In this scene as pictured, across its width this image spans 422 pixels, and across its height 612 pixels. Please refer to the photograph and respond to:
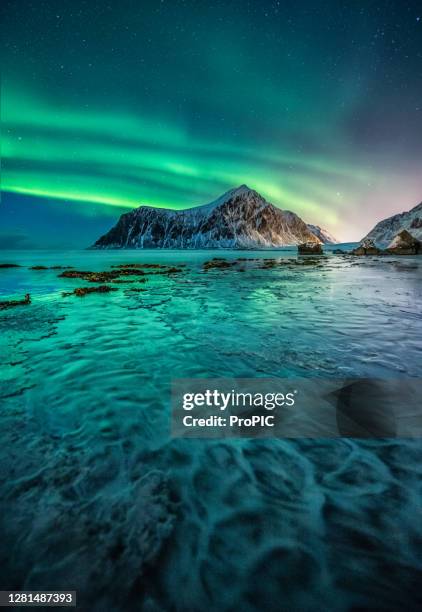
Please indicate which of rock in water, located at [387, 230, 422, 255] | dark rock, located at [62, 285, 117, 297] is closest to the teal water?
dark rock, located at [62, 285, 117, 297]

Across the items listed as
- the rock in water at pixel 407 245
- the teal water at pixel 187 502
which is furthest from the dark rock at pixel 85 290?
the rock in water at pixel 407 245

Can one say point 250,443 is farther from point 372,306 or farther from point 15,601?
point 372,306

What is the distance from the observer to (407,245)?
226ft

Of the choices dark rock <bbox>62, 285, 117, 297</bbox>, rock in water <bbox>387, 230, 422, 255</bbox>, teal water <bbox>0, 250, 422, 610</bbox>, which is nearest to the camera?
teal water <bbox>0, 250, 422, 610</bbox>

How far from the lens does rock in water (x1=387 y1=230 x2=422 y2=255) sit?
68.4 m

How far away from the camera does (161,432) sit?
4133 millimetres

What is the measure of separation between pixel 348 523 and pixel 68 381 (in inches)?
200

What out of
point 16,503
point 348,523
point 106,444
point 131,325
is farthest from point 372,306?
point 16,503

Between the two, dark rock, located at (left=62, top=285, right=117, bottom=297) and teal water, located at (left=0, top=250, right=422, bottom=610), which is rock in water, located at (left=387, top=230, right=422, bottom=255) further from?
teal water, located at (left=0, top=250, right=422, bottom=610)

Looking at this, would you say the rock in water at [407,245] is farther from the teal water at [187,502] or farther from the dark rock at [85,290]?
the teal water at [187,502]

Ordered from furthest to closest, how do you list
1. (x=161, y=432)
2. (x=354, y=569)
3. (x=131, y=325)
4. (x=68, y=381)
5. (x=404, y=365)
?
(x=131, y=325)
(x=404, y=365)
(x=68, y=381)
(x=161, y=432)
(x=354, y=569)

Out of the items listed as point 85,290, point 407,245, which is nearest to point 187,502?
point 85,290

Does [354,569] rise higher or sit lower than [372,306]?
lower

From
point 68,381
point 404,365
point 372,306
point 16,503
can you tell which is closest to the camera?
point 16,503
